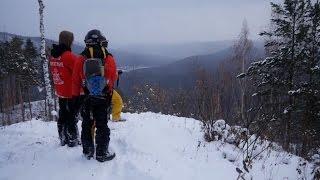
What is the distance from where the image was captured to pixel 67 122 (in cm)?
672

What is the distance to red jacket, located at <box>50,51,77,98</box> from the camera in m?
6.45

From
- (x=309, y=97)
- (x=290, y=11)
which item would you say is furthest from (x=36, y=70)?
(x=309, y=97)

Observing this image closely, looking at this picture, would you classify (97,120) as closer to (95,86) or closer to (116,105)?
(95,86)

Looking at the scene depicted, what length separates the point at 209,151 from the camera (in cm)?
695

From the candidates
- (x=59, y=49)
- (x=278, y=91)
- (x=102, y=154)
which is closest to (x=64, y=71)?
(x=59, y=49)

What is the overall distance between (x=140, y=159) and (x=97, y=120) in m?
0.95

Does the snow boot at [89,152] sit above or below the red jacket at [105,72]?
below

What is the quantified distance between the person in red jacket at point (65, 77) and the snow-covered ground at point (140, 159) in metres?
0.35

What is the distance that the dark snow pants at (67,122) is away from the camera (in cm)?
663

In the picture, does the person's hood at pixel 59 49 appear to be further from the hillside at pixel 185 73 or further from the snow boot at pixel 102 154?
the hillside at pixel 185 73

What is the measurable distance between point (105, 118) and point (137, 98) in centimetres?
2661

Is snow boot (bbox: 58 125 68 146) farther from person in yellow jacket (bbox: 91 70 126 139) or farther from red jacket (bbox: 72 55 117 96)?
person in yellow jacket (bbox: 91 70 126 139)

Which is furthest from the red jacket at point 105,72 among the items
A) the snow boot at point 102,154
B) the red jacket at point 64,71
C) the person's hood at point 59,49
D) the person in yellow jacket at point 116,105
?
the person in yellow jacket at point 116,105

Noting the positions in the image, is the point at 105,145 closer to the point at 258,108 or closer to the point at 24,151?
the point at 24,151
